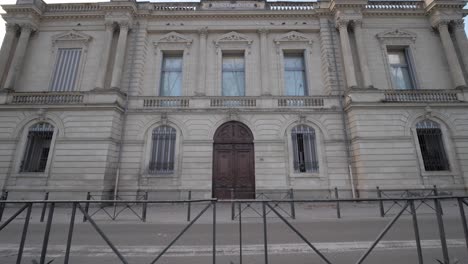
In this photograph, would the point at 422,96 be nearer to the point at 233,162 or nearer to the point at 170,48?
the point at 233,162

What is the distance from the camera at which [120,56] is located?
1484 centimetres

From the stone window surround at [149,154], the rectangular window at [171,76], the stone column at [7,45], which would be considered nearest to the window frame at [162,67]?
the rectangular window at [171,76]

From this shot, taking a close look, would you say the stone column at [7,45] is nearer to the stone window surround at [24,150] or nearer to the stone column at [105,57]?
the stone window surround at [24,150]

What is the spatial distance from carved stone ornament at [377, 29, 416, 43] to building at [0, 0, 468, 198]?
8 centimetres

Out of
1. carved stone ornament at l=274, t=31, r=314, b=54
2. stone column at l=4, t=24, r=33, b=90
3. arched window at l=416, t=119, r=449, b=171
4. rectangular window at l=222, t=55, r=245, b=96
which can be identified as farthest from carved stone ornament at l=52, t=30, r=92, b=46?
arched window at l=416, t=119, r=449, b=171

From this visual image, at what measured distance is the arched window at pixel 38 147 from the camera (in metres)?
13.2

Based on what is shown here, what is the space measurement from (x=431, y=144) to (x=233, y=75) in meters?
12.8

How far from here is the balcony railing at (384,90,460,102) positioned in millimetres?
13797

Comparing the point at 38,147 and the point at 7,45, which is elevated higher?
the point at 7,45

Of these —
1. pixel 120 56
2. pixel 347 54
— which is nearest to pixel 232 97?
pixel 120 56

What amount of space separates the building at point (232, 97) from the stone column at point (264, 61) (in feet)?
0.25

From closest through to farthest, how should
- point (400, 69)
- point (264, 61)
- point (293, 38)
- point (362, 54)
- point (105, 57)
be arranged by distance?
point (105, 57) → point (362, 54) → point (264, 61) → point (400, 69) → point (293, 38)

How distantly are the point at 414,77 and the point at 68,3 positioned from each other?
2488 cm

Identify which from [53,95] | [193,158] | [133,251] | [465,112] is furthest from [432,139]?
[53,95]
